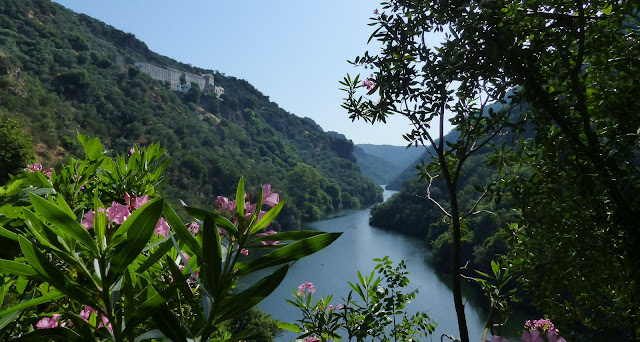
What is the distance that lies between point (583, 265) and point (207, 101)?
55714mm

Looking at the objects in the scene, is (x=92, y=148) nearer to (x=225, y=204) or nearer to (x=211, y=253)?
(x=225, y=204)

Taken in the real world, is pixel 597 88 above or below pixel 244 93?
below

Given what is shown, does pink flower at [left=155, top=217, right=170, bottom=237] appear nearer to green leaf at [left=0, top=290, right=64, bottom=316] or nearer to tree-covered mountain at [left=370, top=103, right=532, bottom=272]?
green leaf at [left=0, top=290, right=64, bottom=316]

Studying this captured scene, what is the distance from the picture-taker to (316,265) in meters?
22.4

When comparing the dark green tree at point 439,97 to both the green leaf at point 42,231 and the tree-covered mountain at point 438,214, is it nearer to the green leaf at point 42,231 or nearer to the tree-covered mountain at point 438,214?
the green leaf at point 42,231

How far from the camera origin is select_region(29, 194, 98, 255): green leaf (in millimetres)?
353

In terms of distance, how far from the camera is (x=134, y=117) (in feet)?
114

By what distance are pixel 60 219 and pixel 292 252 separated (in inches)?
8.8

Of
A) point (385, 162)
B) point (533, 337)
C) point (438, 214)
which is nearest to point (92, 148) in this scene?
point (533, 337)

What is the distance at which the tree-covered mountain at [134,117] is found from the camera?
28.7m

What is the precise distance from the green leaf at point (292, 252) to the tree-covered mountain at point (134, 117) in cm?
2063

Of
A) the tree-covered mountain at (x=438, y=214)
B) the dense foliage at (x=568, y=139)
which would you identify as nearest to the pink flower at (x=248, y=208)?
the dense foliage at (x=568, y=139)

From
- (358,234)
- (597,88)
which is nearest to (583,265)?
(597,88)

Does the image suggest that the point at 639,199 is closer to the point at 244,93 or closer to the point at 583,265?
the point at 583,265
